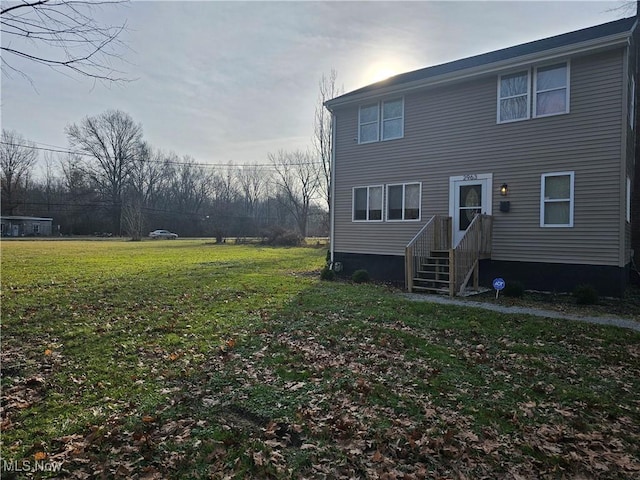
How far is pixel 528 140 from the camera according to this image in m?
10.0

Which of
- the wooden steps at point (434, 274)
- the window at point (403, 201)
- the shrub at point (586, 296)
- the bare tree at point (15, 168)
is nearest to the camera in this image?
the shrub at point (586, 296)

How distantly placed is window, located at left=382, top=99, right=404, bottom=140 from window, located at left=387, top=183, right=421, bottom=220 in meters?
1.66

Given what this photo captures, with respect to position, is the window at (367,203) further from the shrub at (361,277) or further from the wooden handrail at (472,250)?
the wooden handrail at (472,250)

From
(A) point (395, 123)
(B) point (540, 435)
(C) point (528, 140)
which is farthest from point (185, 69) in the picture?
(B) point (540, 435)

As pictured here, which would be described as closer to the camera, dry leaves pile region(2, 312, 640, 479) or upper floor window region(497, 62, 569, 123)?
dry leaves pile region(2, 312, 640, 479)

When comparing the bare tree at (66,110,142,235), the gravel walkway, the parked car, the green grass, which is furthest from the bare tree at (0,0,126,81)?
the bare tree at (66,110,142,235)

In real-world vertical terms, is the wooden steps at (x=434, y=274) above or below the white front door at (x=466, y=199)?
below

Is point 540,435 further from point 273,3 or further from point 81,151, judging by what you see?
point 81,151


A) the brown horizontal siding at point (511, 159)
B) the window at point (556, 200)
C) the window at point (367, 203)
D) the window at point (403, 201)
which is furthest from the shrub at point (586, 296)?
the window at point (367, 203)

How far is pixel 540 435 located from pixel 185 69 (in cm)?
1073

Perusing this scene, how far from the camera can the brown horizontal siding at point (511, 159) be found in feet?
29.8

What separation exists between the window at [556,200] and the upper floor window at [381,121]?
444cm

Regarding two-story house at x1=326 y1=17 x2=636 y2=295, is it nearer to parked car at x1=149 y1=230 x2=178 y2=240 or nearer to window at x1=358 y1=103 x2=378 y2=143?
window at x1=358 y1=103 x2=378 y2=143

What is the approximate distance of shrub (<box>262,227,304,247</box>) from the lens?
33.0m
